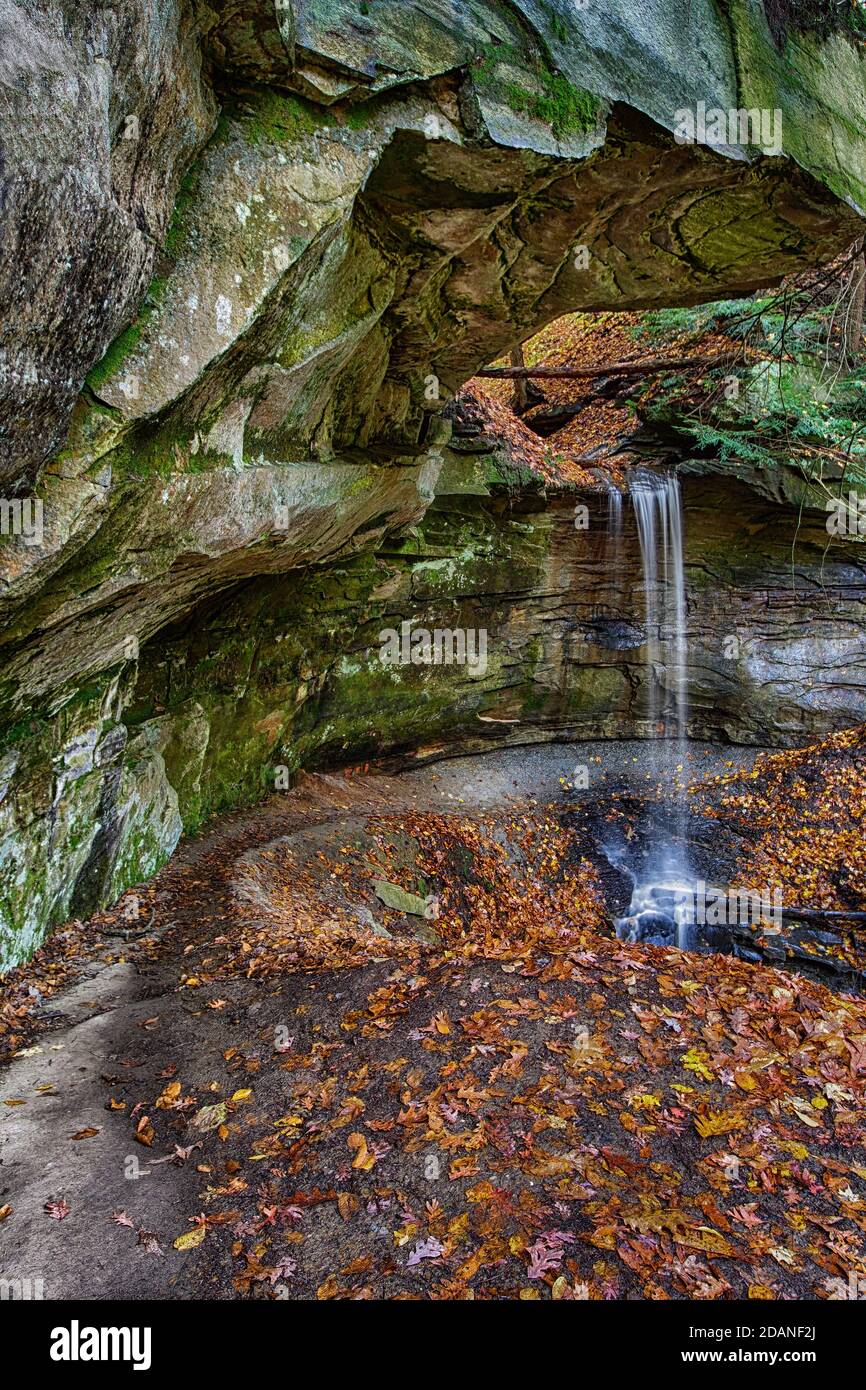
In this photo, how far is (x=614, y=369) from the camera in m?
14.5

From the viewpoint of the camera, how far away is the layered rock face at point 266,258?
3.33 m

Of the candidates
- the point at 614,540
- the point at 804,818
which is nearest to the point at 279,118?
the point at 614,540

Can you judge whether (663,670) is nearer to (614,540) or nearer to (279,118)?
(614,540)

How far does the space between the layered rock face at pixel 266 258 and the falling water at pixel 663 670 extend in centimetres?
650

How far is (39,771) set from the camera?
232 inches

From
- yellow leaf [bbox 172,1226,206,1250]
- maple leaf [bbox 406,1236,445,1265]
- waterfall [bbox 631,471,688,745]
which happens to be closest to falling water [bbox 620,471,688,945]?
waterfall [bbox 631,471,688,745]

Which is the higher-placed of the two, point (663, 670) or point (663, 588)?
point (663, 588)

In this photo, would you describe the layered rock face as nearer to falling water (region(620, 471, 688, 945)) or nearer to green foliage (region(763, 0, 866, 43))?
green foliage (region(763, 0, 866, 43))

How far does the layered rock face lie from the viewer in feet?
10.9

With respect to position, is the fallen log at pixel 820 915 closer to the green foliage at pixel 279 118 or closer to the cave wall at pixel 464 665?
the cave wall at pixel 464 665

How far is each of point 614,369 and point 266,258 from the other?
11783mm

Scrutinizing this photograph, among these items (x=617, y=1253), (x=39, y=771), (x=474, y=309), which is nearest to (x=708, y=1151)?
(x=617, y=1253)

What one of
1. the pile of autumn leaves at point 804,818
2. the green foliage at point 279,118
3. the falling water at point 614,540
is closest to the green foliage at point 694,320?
the falling water at point 614,540

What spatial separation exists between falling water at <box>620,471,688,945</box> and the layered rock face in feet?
21.3
